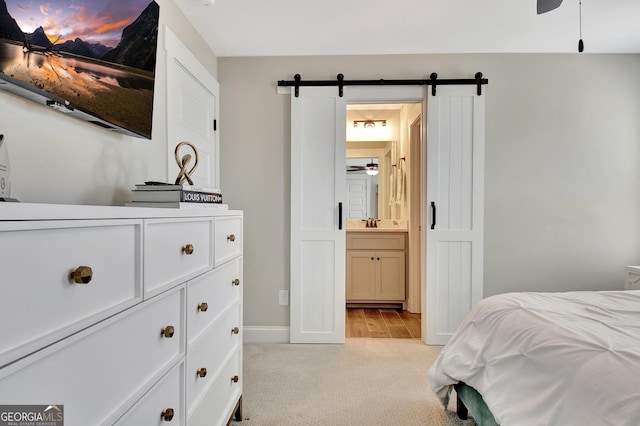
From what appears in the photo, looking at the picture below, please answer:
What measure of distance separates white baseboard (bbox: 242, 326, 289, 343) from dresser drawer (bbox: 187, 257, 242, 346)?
1268 mm

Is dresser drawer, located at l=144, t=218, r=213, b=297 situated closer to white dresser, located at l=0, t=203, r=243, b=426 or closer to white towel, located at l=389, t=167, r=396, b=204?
white dresser, located at l=0, t=203, r=243, b=426

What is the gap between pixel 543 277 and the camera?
113 inches

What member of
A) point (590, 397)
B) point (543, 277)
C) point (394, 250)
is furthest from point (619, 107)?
point (590, 397)

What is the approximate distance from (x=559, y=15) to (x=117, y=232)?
9.93 feet

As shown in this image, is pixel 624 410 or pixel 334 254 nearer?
pixel 624 410

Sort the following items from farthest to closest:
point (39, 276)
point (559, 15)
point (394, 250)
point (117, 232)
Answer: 1. point (394, 250)
2. point (559, 15)
3. point (117, 232)
4. point (39, 276)

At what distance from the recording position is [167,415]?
1.01 metres

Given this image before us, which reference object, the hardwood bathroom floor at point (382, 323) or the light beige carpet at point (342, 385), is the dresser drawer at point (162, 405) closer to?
the light beige carpet at point (342, 385)

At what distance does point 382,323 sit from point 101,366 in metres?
3.13

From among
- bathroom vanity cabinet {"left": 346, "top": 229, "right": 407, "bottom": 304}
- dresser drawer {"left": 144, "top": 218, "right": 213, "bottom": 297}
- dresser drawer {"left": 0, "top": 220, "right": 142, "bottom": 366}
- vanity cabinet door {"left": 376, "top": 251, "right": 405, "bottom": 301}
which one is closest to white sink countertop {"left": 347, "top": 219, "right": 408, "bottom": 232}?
bathroom vanity cabinet {"left": 346, "top": 229, "right": 407, "bottom": 304}

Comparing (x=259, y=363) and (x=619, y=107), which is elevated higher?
(x=619, y=107)

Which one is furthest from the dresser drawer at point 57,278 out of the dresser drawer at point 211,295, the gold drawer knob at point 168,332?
the dresser drawer at point 211,295

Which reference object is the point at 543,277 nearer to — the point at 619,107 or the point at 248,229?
the point at 619,107

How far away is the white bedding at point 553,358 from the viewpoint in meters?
0.88
